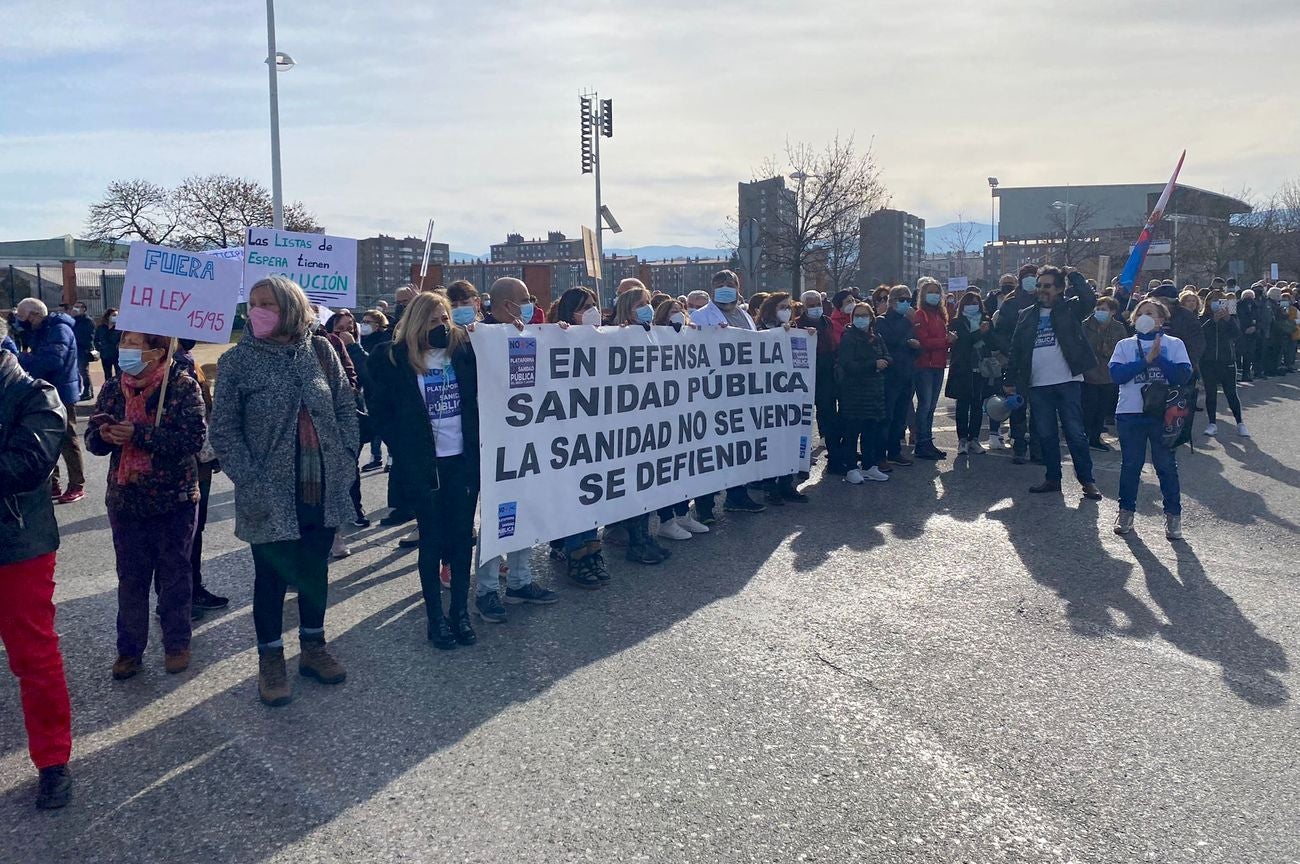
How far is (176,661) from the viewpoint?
16.3ft

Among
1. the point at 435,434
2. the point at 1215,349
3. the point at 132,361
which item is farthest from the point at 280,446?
the point at 1215,349

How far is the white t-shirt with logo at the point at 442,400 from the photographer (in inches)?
204

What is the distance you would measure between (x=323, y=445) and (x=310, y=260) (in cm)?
459

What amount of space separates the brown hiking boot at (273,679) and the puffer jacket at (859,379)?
6568 millimetres

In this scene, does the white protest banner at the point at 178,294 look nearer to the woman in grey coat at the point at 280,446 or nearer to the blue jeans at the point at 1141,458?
the woman in grey coat at the point at 280,446

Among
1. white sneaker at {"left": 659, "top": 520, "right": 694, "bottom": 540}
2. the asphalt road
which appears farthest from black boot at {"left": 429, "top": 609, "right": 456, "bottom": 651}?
white sneaker at {"left": 659, "top": 520, "right": 694, "bottom": 540}

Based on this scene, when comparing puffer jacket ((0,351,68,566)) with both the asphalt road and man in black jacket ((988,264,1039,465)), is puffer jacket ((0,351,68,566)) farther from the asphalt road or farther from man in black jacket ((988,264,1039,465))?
man in black jacket ((988,264,1039,465))

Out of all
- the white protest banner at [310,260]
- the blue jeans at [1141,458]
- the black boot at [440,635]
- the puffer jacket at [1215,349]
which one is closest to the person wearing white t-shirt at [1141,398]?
the blue jeans at [1141,458]

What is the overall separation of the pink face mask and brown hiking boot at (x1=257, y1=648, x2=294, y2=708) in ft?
5.04

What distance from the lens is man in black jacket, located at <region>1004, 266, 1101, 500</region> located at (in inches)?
351

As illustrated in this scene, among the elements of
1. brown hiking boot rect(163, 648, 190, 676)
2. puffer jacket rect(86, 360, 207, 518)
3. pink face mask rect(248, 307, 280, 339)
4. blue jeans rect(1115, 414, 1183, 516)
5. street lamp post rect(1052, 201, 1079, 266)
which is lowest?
brown hiking boot rect(163, 648, 190, 676)

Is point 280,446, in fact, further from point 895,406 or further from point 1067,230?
point 1067,230

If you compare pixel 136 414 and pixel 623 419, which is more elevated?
pixel 136 414

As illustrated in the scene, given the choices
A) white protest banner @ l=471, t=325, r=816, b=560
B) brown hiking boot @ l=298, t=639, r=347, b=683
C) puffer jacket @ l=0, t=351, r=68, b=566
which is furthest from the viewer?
white protest banner @ l=471, t=325, r=816, b=560
